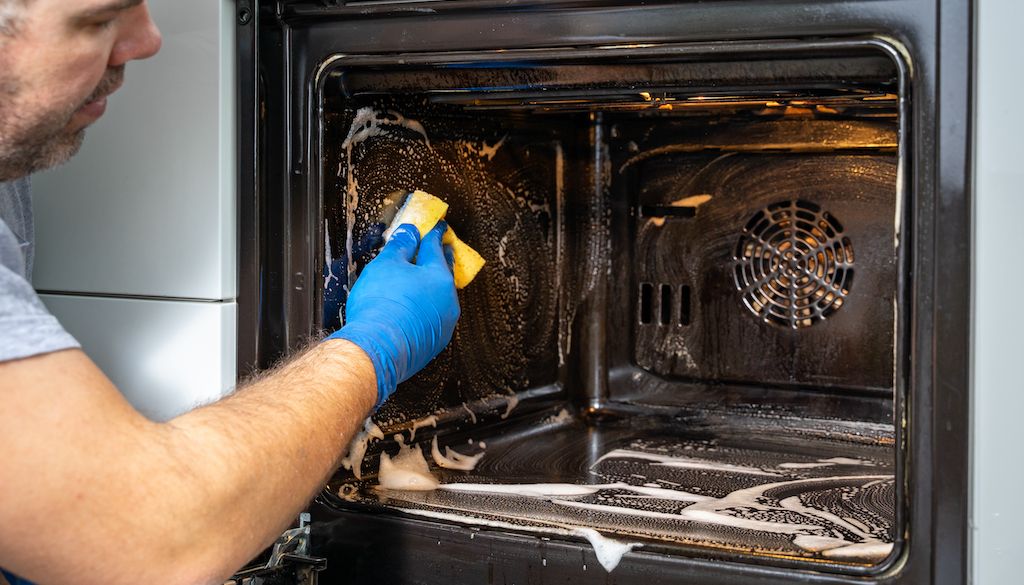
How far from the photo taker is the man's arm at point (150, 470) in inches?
29.3

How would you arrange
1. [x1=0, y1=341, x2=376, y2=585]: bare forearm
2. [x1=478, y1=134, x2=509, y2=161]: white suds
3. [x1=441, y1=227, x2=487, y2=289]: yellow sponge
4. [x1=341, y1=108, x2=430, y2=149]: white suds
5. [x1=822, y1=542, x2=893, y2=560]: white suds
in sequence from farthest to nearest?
[x1=478, y1=134, x2=509, y2=161]: white suds
[x1=441, y1=227, x2=487, y2=289]: yellow sponge
[x1=341, y1=108, x2=430, y2=149]: white suds
[x1=822, y1=542, x2=893, y2=560]: white suds
[x1=0, y1=341, x2=376, y2=585]: bare forearm

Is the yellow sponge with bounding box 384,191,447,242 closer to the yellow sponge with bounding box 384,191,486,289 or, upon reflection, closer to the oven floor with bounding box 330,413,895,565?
the yellow sponge with bounding box 384,191,486,289

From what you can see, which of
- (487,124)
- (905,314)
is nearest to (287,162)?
(487,124)

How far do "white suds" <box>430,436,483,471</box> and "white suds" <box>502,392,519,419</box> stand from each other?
0.51 ft

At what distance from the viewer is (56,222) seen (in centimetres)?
125

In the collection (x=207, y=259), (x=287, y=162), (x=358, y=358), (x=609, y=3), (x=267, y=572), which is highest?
(x=609, y=3)

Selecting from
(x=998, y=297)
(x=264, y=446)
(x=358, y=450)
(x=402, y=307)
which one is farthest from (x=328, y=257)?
(x=998, y=297)

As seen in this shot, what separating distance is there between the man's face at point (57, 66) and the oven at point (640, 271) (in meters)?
0.20

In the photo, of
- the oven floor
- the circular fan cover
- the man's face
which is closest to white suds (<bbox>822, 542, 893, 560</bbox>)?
the oven floor

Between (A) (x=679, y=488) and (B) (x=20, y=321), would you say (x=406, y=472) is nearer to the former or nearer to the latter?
(A) (x=679, y=488)

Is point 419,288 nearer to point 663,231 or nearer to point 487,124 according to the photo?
point 487,124

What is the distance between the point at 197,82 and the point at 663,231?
835 millimetres

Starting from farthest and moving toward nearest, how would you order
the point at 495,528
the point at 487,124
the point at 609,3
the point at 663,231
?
1. the point at 663,231
2. the point at 487,124
3. the point at 495,528
4. the point at 609,3

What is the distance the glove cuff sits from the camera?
1.05 m
